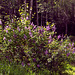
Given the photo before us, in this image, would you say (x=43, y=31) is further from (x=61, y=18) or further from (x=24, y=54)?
(x=61, y=18)

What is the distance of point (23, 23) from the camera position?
540 centimetres

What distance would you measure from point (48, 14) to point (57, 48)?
19.5 metres

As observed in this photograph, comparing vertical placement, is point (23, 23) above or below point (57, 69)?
above

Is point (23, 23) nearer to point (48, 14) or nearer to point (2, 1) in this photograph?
point (2, 1)

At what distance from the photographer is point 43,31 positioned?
217 inches

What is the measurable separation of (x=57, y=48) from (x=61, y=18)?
18.5 metres

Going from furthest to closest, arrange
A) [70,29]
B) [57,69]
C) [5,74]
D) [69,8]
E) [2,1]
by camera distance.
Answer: [70,29], [69,8], [2,1], [57,69], [5,74]

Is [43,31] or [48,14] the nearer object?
[43,31]

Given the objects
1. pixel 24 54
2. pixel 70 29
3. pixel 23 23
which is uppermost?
pixel 23 23

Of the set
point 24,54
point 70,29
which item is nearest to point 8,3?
point 70,29

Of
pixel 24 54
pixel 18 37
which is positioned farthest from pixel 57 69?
pixel 18 37

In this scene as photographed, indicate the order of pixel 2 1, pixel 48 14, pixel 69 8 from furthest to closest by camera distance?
pixel 48 14, pixel 69 8, pixel 2 1

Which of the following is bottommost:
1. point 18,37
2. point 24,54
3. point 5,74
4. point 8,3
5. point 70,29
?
point 70,29

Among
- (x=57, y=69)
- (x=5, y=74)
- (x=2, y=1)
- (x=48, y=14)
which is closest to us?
(x=5, y=74)
